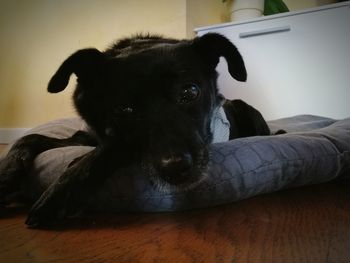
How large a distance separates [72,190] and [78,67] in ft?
1.42

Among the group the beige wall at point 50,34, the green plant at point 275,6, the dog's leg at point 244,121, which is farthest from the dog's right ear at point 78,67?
the green plant at point 275,6

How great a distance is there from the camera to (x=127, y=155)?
41.1 inches

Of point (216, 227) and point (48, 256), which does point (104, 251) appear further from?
point (216, 227)

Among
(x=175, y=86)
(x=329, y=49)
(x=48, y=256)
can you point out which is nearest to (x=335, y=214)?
(x=175, y=86)

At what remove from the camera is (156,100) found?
1.02 metres

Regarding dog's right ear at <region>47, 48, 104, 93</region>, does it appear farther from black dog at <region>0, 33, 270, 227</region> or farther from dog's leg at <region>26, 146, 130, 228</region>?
dog's leg at <region>26, 146, 130, 228</region>

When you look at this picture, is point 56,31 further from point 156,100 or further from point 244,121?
point 156,100

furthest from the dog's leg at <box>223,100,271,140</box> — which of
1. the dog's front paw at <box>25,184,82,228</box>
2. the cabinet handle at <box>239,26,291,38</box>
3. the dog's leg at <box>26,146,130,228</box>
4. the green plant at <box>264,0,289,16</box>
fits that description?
the green plant at <box>264,0,289,16</box>

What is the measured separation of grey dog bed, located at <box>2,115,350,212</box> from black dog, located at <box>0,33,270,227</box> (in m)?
0.06

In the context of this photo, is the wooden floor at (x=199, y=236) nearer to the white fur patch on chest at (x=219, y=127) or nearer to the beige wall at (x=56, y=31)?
the white fur patch on chest at (x=219, y=127)

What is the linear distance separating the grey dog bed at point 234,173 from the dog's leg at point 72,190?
0.05 metres

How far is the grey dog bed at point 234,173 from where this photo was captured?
3.34ft

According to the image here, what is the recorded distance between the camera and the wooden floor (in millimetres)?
736

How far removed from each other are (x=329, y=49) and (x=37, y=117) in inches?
124
